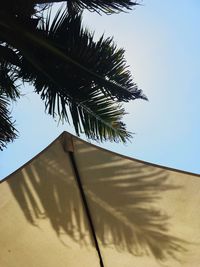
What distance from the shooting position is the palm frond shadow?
3.21 metres

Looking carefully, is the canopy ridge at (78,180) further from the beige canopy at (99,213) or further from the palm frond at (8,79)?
the palm frond at (8,79)

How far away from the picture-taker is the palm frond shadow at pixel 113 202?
321cm

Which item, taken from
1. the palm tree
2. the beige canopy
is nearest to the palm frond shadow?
the beige canopy

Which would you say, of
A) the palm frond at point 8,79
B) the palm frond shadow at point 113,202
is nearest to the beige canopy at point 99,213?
the palm frond shadow at point 113,202

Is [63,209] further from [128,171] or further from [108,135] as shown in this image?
[108,135]

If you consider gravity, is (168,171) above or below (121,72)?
below

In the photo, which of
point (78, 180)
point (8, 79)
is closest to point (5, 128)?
point (8, 79)

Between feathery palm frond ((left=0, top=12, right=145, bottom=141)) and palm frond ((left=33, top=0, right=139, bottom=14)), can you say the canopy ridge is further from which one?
palm frond ((left=33, top=0, right=139, bottom=14))

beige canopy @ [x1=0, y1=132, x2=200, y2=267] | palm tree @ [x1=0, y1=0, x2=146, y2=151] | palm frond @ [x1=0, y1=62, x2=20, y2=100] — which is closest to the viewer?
beige canopy @ [x1=0, y1=132, x2=200, y2=267]

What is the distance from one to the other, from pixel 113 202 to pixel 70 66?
171 centimetres

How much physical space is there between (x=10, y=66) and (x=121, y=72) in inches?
48.5

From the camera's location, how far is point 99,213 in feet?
10.9

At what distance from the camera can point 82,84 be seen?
447cm

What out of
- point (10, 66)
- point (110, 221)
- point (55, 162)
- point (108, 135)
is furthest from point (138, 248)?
point (10, 66)
